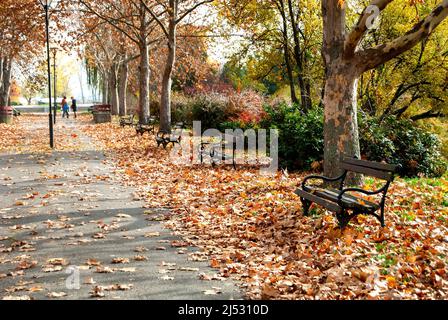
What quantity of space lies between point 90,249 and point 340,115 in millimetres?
5242

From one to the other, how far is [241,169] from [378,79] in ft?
31.7

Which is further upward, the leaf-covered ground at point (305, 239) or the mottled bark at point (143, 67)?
the mottled bark at point (143, 67)

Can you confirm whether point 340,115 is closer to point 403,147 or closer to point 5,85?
point 403,147

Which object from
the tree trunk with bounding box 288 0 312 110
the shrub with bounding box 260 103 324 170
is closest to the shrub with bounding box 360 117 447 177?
the shrub with bounding box 260 103 324 170

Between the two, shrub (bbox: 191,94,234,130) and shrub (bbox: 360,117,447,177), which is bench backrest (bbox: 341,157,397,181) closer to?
shrub (bbox: 360,117,447,177)

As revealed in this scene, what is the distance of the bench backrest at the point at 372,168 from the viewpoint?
6.87m

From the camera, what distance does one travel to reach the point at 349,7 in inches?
845

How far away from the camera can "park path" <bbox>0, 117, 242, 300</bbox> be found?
5.25 metres

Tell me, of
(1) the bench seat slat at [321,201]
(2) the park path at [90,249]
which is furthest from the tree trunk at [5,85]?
(1) the bench seat slat at [321,201]

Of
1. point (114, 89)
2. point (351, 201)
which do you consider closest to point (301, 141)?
point (351, 201)

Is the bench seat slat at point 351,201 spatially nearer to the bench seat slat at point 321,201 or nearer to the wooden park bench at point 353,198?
the wooden park bench at point 353,198

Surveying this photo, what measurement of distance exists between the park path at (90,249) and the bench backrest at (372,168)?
9.12 feet

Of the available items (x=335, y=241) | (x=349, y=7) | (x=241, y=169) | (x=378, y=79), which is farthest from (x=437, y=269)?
(x=349, y=7)

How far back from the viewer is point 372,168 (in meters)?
7.35
